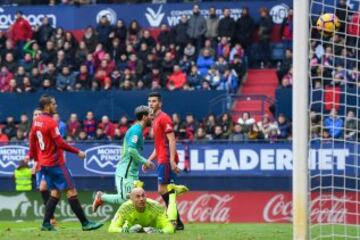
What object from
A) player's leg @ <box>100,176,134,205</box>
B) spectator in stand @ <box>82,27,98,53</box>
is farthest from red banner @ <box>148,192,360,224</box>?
player's leg @ <box>100,176,134,205</box>

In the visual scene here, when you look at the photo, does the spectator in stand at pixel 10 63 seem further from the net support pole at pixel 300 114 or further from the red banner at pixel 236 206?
the net support pole at pixel 300 114

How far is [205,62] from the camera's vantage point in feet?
105

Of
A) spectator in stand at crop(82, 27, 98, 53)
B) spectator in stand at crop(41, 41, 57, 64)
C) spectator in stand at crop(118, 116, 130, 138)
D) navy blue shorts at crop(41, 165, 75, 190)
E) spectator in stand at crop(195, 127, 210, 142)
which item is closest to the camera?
navy blue shorts at crop(41, 165, 75, 190)

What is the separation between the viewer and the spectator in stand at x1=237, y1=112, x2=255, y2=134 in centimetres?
2879

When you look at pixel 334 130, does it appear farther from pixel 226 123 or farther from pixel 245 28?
pixel 245 28

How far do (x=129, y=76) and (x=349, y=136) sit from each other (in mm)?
8531

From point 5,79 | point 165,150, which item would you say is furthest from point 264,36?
point 165,150

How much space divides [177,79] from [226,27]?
7.27 ft

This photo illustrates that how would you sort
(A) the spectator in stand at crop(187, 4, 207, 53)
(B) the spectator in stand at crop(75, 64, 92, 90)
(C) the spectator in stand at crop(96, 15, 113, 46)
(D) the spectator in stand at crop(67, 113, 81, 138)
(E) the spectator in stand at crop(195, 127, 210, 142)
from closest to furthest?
(E) the spectator in stand at crop(195, 127, 210, 142)
(D) the spectator in stand at crop(67, 113, 81, 138)
(B) the spectator in stand at crop(75, 64, 92, 90)
(A) the spectator in stand at crop(187, 4, 207, 53)
(C) the spectator in stand at crop(96, 15, 113, 46)

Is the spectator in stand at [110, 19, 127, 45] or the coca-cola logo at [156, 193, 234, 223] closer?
the coca-cola logo at [156, 193, 234, 223]

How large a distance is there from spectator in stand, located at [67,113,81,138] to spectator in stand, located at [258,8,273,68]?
19.1 feet

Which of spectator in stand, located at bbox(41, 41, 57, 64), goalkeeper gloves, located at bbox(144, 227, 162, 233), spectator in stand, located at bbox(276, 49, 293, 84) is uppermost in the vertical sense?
spectator in stand, located at bbox(41, 41, 57, 64)

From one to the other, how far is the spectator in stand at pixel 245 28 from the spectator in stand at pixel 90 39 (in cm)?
408

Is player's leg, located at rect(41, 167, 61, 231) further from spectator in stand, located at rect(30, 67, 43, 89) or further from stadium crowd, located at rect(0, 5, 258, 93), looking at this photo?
spectator in stand, located at rect(30, 67, 43, 89)
